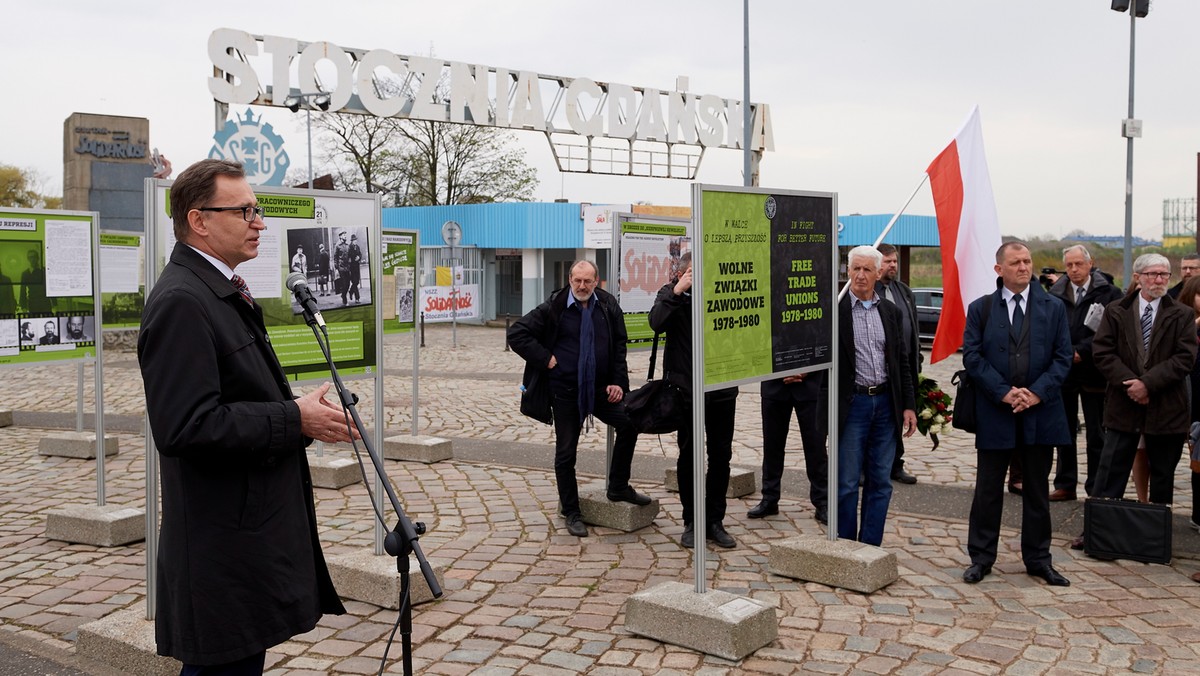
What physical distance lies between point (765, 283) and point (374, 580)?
276 cm

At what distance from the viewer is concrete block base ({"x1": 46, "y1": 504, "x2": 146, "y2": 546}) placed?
288 inches

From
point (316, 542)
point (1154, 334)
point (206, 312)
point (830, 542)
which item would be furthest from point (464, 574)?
point (1154, 334)

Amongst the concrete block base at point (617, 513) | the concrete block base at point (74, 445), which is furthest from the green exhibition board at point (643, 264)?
the concrete block base at point (74, 445)

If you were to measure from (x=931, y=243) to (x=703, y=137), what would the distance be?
10.7 meters

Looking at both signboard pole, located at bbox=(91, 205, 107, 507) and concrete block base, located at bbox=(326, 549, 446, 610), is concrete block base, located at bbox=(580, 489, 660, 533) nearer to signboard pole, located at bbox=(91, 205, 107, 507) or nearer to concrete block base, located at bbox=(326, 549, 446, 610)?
concrete block base, located at bbox=(326, 549, 446, 610)

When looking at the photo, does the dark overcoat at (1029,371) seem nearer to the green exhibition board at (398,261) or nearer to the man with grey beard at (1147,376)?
the man with grey beard at (1147,376)

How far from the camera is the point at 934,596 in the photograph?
20.1ft

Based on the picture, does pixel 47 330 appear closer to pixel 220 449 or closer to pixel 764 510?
pixel 764 510

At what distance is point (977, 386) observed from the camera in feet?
21.7

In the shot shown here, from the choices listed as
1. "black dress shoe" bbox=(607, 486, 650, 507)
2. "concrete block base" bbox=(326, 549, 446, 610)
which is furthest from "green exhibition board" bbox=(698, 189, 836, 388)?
"black dress shoe" bbox=(607, 486, 650, 507)

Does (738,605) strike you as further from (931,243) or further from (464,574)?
(931,243)

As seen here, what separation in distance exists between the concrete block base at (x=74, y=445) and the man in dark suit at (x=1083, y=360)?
909 cm

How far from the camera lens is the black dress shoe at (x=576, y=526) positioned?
7570 mm

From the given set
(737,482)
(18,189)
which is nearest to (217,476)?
(737,482)
